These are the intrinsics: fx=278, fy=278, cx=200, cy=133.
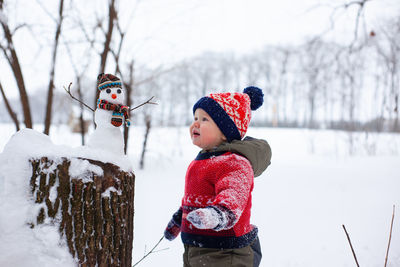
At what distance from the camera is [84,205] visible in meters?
1.11

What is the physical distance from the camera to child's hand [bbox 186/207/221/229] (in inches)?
35.5

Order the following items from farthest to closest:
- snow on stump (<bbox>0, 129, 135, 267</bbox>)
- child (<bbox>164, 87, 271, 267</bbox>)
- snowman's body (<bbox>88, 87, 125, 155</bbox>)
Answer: snowman's body (<bbox>88, 87, 125, 155</bbox>) < child (<bbox>164, 87, 271, 267</bbox>) < snow on stump (<bbox>0, 129, 135, 267</bbox>)

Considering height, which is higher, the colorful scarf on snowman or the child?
the colorful scarf on snowman

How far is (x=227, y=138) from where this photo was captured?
4.28ft

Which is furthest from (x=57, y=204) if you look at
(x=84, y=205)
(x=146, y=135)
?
(x=146, y=135)

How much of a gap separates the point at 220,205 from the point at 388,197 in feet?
11.4

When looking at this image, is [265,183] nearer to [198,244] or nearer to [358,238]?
[358,238]

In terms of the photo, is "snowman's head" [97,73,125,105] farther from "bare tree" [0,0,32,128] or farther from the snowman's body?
"bare tree" [0,0,32,128]

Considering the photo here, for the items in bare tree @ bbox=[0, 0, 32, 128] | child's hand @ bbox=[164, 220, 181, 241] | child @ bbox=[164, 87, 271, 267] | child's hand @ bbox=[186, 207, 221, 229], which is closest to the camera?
child's hand @ bbox=[186, 207, 221, 229]

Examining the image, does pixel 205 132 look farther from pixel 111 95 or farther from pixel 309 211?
pixel 309 211

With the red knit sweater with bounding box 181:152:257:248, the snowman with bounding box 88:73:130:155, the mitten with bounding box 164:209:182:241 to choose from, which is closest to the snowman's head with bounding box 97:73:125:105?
the snowman with bounding box 88:73:130:155

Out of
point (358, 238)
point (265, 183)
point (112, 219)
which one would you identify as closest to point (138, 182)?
point (265, 183)

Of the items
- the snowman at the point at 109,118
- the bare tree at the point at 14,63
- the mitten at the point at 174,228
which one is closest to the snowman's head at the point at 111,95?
the snowman at the point at 109,118

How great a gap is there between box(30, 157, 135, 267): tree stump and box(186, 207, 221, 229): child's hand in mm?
424
